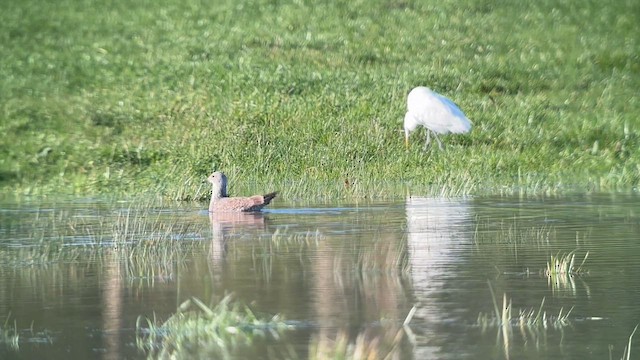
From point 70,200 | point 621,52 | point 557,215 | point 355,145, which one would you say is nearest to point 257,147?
point 355,145

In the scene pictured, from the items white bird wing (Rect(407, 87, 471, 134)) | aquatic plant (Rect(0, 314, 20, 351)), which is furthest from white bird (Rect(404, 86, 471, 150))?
aquatic plant (Rect(0, 314, 20, 351))

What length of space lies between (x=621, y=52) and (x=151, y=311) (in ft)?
73.2

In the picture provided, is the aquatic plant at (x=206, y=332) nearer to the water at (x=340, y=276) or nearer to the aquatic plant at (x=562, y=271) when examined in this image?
the water at (x=340, y=276)

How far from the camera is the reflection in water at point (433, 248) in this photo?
1005cm

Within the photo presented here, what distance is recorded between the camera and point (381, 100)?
27.3 metres

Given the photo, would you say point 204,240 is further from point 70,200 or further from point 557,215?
point 70,200

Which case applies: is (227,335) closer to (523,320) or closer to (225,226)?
(523,320)

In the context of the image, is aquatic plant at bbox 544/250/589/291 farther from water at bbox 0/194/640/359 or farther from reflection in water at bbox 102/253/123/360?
reflection in water at bbox 102/253/123/360

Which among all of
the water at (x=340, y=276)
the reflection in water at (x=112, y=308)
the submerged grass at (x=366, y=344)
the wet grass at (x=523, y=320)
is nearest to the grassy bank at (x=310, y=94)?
the water at (x=340, y=276)

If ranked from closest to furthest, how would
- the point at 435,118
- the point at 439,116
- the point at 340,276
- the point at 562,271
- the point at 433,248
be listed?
the point at 562,271 < the point at 340,276 < the point at 433,248 < the point at 435,118 < the point at 439,116

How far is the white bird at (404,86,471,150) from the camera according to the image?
2412 centimetres

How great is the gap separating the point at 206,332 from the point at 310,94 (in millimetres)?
18154

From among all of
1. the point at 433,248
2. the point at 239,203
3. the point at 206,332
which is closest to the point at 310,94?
the point at 239,203

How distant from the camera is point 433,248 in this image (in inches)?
534
